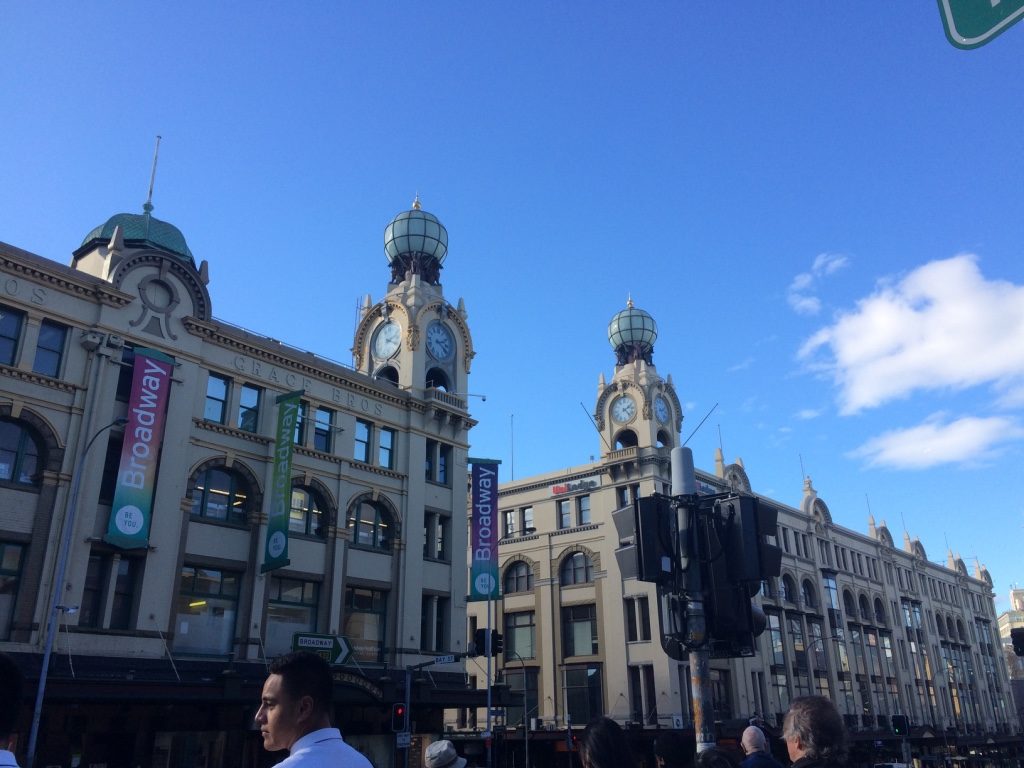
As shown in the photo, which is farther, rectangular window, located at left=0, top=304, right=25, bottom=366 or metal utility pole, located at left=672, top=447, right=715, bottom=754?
rectangular window, located at left=0, top=304, right=25, bottom=366

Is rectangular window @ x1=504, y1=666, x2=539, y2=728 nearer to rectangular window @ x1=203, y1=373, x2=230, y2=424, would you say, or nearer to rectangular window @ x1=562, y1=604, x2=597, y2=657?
rectangular window @ x1=562, y1=604, x2=597, y2=657

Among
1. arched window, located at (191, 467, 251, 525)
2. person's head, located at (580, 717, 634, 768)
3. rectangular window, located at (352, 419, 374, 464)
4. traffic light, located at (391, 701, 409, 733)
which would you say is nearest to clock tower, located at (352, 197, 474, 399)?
rectangular window, located at (352, 419, 374, 464)

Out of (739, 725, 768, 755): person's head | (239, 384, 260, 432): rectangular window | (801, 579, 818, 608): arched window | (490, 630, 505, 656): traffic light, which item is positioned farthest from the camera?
(801, 579, 818, 608): arched window

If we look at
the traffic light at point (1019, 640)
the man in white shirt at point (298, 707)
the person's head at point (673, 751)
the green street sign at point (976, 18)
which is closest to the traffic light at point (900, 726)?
the traffic light at point (1019, 640)

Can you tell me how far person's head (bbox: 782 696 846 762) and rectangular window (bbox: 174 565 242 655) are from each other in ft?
92.7

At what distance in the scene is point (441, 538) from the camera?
4122cm

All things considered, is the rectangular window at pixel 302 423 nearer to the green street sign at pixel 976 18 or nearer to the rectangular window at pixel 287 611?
the rectangular window at pixel 287 611

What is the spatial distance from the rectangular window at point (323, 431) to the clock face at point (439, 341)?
8.24m

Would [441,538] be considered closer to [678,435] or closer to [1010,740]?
[678,435]

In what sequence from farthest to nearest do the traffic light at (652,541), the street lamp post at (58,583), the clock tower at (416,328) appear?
the clock tower at (416,328) < the street lamp post at (58,583) < the traffic light at (652,541)

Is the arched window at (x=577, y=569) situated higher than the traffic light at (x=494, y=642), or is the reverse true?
the arched window at (x=577, y=569)

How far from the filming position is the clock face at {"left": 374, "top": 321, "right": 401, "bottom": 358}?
43656 millimetres

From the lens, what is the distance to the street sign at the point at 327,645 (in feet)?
101

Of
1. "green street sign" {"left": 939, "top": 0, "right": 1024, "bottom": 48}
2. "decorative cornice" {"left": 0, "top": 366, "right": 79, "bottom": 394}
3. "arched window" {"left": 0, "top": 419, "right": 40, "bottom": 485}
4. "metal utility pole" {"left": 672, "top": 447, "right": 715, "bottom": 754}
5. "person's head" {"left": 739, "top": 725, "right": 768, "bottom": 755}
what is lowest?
"person's head" {"left": 739, "top": 725, "right": 768, "bottom": 755}
